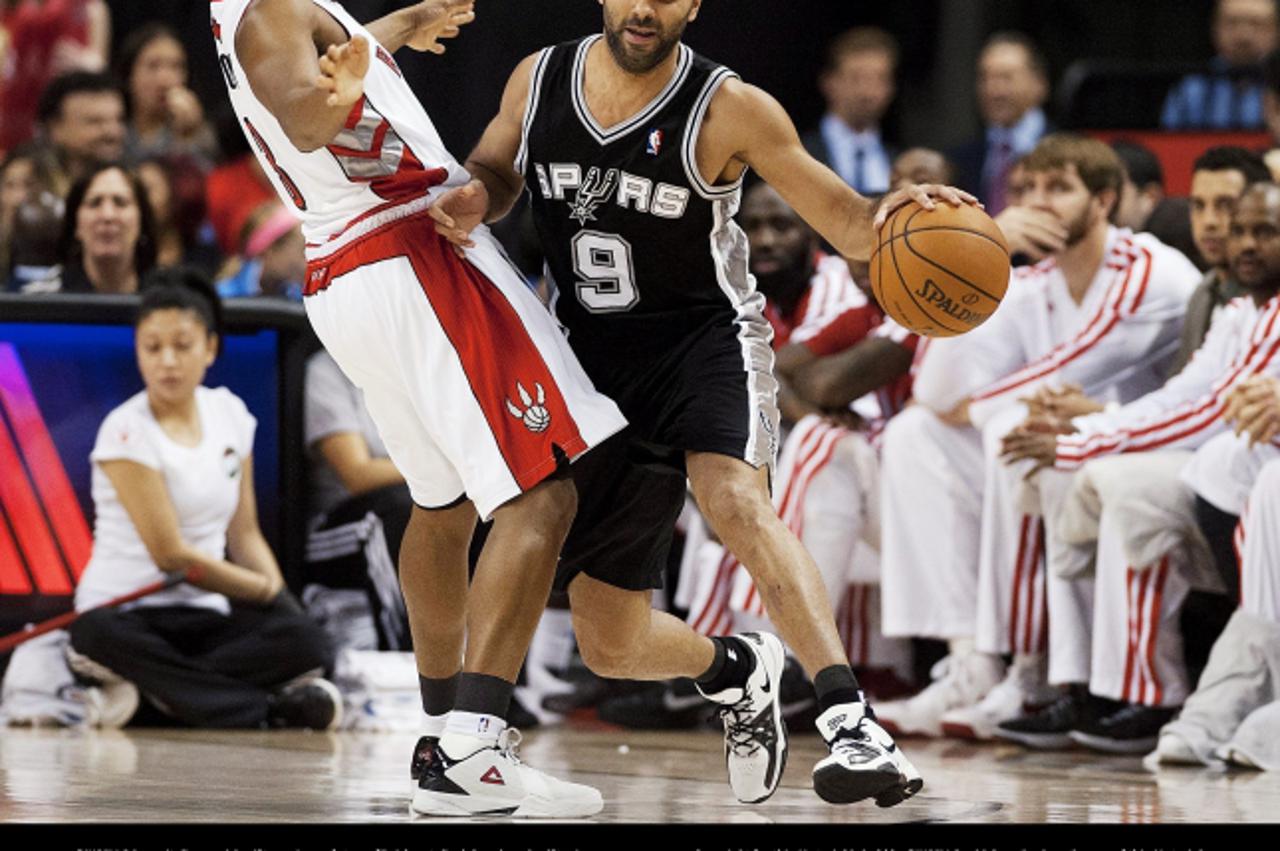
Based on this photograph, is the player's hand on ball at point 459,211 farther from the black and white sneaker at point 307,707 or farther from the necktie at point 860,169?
the necktie at point 860,169

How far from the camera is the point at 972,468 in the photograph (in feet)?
24.9

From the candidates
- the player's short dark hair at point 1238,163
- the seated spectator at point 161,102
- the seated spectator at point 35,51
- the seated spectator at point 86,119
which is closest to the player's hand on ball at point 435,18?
the player's short dark hair at point 1238,163

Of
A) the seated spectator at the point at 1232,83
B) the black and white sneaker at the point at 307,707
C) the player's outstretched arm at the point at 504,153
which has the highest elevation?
the seated spectator at the point at 1232,83

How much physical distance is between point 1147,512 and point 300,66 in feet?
10.2

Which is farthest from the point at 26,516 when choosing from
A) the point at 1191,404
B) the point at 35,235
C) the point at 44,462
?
the point at 1191,404

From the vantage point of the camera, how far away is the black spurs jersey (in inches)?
202

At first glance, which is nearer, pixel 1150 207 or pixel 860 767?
pixel 860 767

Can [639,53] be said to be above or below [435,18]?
below

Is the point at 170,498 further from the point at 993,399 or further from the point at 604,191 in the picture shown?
the point at 604,191

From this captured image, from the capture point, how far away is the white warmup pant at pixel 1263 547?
6.27 m

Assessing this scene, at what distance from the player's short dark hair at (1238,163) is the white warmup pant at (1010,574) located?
1.05 m

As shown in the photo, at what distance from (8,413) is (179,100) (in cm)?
401

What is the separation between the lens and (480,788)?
4770 millimetres

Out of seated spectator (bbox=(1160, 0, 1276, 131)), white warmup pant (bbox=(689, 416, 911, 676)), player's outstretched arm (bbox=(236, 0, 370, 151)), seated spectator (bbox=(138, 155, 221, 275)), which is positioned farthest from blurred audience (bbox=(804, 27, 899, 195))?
player's outstretched arm (bbox=(236, 0, 370, 151))
